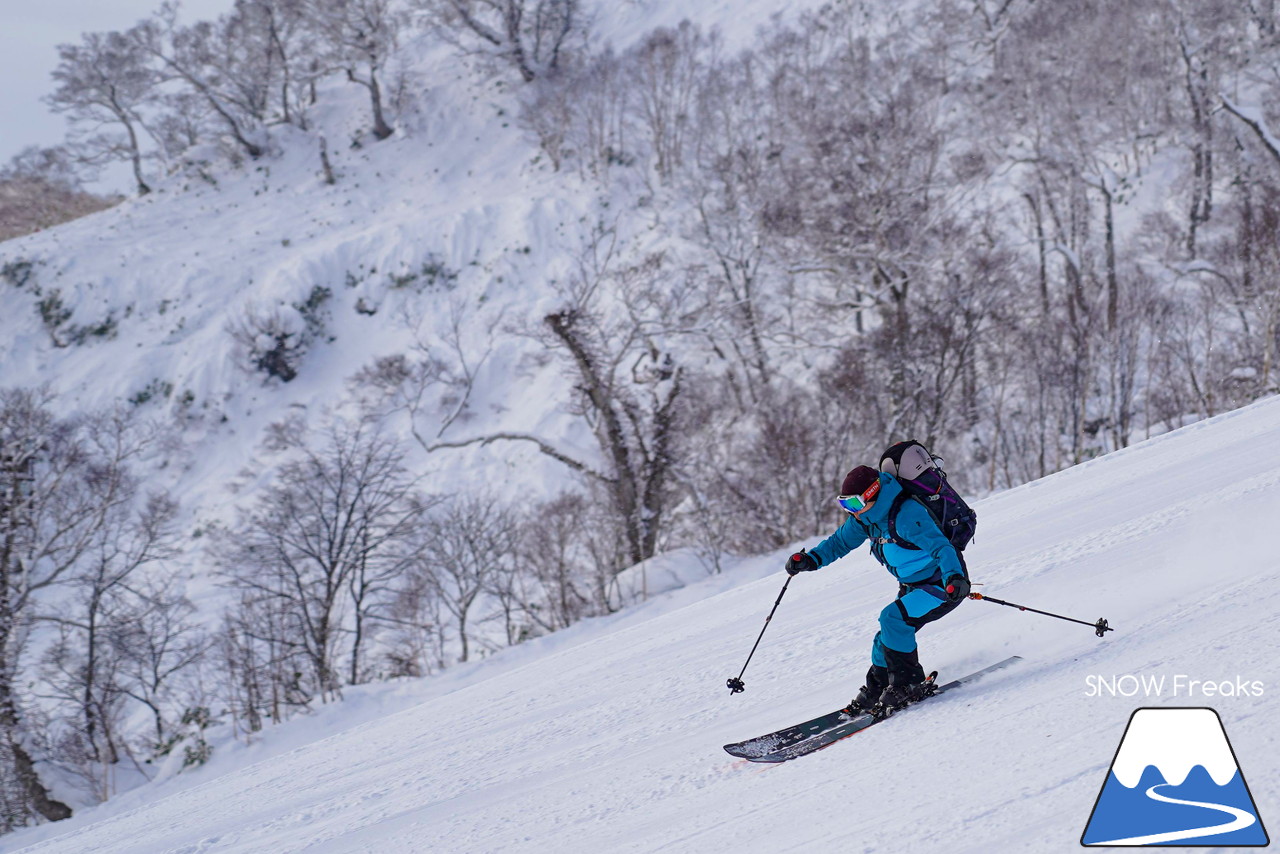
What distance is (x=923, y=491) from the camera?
4.11 metres

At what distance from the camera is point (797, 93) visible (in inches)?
1283

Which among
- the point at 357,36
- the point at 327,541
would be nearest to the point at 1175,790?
the point at 327,541

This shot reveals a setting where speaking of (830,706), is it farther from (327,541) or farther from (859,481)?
(327,541)

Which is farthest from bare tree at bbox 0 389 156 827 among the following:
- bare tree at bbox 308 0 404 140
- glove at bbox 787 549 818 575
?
bare tree at bbox 308 0 404 140

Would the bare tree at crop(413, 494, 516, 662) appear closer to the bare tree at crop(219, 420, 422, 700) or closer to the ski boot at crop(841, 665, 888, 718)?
the bare tree at crop(219, 420, 422, 700)

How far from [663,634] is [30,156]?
49.5m

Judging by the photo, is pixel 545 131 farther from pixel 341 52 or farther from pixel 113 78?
pixel 113 78

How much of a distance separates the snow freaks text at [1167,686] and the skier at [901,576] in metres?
0.79

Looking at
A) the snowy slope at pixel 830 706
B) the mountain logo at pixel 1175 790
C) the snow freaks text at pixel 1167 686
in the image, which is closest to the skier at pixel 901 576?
the snowy slope at pixel 830 706

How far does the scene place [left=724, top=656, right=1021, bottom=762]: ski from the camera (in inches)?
166

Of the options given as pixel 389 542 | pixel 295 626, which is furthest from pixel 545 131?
pixel 295 626

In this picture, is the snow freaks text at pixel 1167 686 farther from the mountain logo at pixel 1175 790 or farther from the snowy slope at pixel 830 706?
the mountain logo at pixel 1175 790

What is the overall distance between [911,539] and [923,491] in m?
0.27

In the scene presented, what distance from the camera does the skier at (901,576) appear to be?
4066 millimetres
